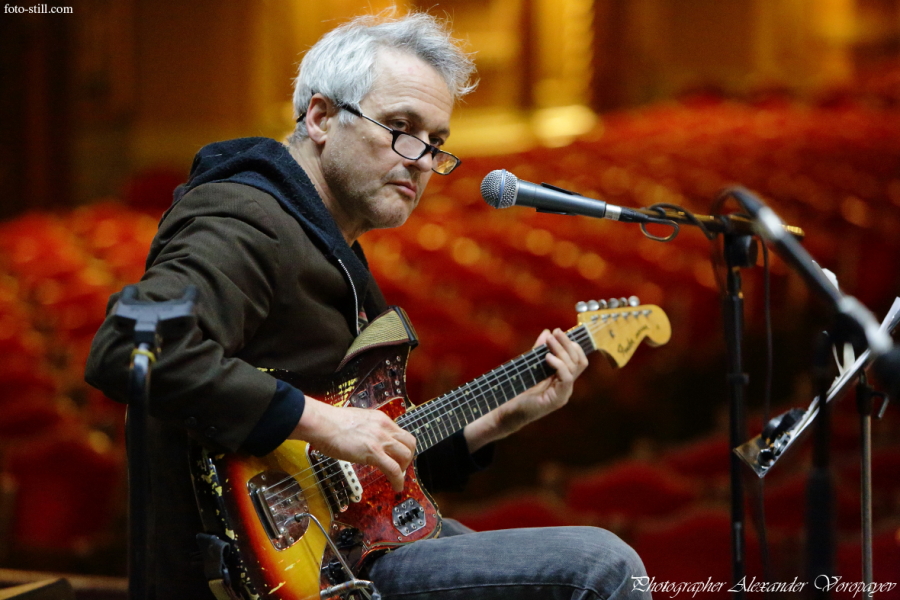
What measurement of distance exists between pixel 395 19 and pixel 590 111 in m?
9.40

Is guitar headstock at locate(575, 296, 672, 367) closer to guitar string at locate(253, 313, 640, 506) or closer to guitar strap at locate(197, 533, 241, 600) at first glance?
guitar string at locate(253, 313, 640, 506)

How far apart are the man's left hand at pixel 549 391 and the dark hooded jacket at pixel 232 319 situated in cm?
34

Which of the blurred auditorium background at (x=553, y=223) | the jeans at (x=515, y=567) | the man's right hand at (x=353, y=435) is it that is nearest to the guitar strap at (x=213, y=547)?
the man's right hand at (x=353, y=435)

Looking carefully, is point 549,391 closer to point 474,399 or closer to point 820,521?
point 474,399

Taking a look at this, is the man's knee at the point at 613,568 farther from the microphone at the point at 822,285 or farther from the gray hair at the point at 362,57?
the gray hair at the point at 362,57

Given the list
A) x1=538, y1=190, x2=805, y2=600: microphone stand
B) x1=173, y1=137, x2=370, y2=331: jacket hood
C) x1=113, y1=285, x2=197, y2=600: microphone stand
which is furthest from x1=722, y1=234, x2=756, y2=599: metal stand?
x1=113, y1=285, x2=197, y2=600: microphone stand

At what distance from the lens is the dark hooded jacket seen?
1.24 metres

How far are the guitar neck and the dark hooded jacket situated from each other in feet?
0.60

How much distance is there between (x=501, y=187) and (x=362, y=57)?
0.34 metres

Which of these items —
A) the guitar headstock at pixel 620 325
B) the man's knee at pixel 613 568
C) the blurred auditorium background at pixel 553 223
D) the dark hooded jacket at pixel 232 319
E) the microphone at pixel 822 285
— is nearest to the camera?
the microphone at pixel 822 285

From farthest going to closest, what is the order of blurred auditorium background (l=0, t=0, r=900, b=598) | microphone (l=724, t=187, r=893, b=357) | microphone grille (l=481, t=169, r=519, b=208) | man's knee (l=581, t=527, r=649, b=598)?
1. blurred auditorium background (l=0, t=0, r=900, b=598)
2. microphone grille (l=481, t=169, r=519, b=208)
3. man's knee (l=581, t=527, r=649, b=598)
4. microphone (l=724, t=187, r=893, b=357)

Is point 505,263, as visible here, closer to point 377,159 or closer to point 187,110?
point 377,159

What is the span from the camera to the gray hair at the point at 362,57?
1.56m

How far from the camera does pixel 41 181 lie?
330 inches
